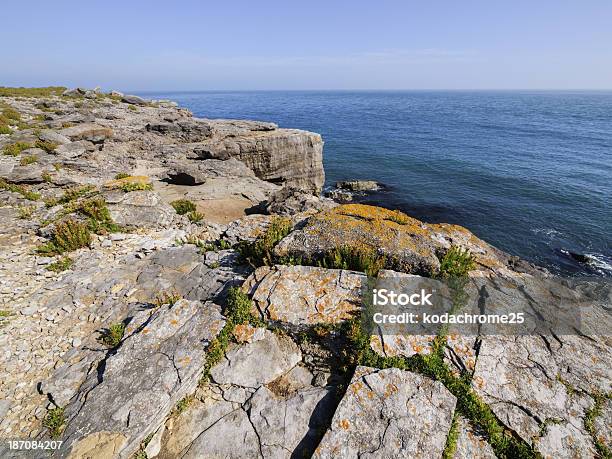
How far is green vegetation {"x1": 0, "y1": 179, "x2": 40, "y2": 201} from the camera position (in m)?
14.4

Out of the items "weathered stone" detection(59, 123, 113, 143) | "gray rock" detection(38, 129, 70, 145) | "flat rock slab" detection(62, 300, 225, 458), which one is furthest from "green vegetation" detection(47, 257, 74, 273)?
"weathered stone" detection(59, 123, 113, 143)

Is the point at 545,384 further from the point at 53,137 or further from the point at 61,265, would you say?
the point at 53,137

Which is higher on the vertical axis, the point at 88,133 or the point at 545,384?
the point at 88,133

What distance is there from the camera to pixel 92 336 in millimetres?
7078

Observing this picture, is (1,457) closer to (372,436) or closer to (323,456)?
(323,456)

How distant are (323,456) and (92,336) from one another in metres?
6.17

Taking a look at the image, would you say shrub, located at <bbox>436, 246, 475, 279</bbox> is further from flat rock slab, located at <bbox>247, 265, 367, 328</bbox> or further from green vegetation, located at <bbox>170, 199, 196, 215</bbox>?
green vegetation, located at <bbox>170, 199, 196, 215</bbox>

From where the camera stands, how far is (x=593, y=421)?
507 centimetres

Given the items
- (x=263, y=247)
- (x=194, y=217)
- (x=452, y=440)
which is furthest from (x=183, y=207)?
(x=452, y=440)

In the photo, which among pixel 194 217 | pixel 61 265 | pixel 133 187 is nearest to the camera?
pixel 61 265

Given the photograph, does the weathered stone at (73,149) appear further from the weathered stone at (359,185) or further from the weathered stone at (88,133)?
the weathered stone at (359,185)

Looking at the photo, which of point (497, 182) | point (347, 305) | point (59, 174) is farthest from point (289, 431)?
point (497, 182)

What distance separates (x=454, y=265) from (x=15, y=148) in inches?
1069

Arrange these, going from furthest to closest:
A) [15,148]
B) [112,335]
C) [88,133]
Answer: [88,133] → [15,148] → [112,335]
